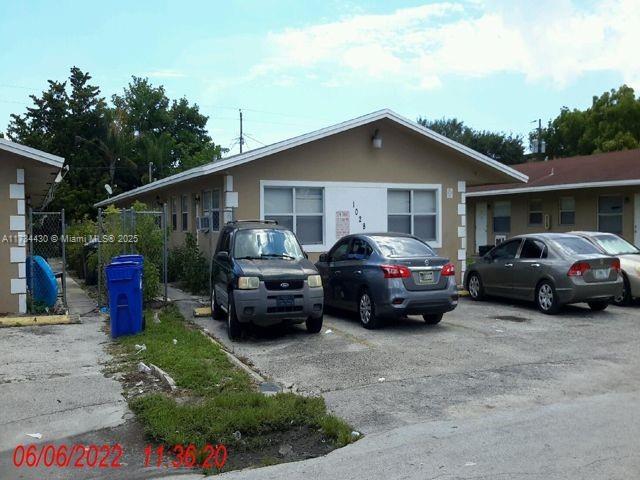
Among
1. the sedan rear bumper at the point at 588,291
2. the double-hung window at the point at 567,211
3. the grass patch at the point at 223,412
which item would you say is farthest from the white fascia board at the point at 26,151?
the double-hung window at the point at 567,211

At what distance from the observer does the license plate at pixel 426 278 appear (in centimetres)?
1066

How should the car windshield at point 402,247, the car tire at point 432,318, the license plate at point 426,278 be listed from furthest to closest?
the car tire at point 432,318, the car windshield at point 402,247, the license plate at point 426,278

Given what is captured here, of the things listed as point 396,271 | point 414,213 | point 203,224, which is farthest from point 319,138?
point 396,271

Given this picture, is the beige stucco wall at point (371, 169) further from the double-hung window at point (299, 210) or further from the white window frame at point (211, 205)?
the double-hung window at point (299, 210)

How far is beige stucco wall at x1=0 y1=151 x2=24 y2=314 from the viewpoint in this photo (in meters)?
12.1

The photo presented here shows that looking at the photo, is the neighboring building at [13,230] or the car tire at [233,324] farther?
the neighboring building at [13,230]

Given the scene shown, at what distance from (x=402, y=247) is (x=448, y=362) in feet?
10.6

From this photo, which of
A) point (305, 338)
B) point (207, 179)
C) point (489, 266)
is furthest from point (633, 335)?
point (207, 179)

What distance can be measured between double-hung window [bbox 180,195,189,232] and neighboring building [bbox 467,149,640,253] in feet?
38.5

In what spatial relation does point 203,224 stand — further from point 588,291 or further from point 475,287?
point 588,291

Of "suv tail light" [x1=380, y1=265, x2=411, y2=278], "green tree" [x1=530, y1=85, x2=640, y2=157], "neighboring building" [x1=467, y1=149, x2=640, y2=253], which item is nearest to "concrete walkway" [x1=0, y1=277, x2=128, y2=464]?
"suv tail light" [x1=380, y1=265, x2=411, y2=278]

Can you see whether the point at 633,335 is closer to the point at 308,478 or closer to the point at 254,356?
the point at 254,356

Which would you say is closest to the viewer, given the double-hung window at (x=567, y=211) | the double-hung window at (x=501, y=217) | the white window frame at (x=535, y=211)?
the double-hung window at (x=567, y=211)

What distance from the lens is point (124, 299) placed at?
10.3 m
